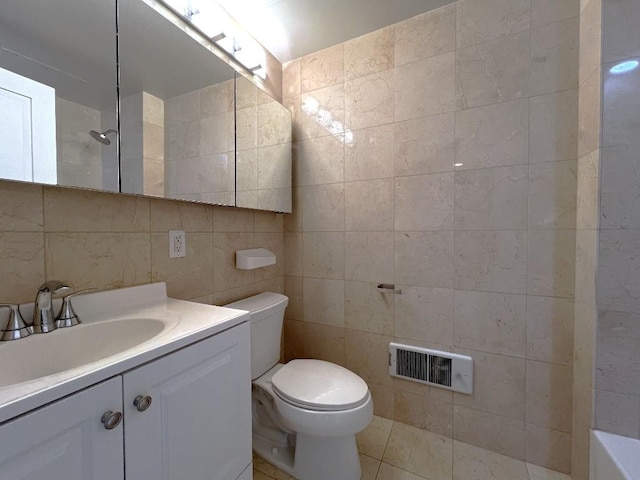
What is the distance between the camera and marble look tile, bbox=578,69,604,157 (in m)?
0.99

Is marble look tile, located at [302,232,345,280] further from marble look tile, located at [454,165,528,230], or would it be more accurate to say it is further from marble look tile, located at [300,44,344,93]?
marble look tile, located at [300,44,344,93]

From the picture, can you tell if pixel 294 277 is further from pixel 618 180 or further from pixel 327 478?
pixel 618 180

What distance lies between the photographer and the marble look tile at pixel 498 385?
4.18ft

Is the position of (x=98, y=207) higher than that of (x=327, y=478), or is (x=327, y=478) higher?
(x=98, y=207)

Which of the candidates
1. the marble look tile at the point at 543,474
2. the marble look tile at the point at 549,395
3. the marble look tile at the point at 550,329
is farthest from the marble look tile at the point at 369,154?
the marble look tile at the point at 543,474

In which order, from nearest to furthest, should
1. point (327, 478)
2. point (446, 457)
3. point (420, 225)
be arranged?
point (327, 478), point (446, 457), point (420, 225)

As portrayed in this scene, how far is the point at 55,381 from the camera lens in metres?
0.49

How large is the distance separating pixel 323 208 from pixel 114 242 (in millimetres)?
1070

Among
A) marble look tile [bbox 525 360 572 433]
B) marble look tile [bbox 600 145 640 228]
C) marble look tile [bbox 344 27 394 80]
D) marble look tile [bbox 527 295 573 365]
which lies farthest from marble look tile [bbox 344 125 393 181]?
marble look tile [bbox 525 360 572 433]

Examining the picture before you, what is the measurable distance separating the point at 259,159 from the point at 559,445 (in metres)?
1.98

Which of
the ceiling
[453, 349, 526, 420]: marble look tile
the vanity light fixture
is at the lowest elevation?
[453, 349, 526, 420]: marble look tile

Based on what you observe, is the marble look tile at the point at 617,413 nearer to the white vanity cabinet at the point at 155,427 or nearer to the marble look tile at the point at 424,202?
the marble look tile at the point at 424,202

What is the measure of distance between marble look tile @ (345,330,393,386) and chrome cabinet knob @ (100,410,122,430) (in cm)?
126

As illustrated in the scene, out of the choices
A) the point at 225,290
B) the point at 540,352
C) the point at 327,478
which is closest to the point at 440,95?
the point at 540,352
